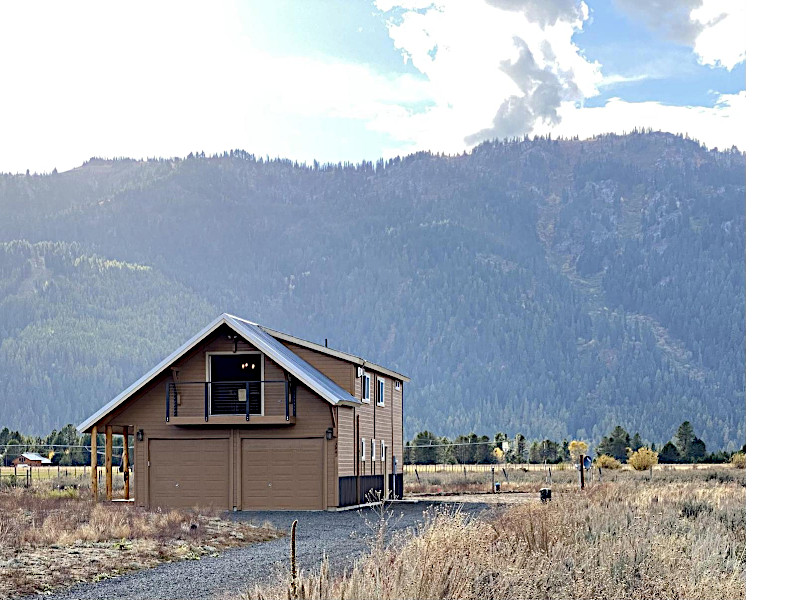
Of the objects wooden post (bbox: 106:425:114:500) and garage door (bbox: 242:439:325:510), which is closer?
garage door (bbox: 242:439:325:510)

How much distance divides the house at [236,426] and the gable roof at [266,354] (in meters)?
0.04

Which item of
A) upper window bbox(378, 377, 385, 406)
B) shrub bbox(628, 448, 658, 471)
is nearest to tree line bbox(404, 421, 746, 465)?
shrub bbox(628, 448, 658, 471)

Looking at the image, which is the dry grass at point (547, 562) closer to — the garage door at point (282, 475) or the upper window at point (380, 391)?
the garage door at point (282, 475)

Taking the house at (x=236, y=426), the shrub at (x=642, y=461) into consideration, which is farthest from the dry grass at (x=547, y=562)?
the shrub at (x=642, y=461)

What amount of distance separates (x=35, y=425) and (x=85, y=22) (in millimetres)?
172942

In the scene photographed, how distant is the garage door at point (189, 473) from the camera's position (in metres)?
29.2

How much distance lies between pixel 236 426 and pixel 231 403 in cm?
69

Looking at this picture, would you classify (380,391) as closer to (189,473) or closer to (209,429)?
(209,429)

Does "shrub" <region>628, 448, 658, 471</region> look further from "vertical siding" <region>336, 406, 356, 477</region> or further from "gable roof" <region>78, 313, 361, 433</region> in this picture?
"gable roof" <region>78, 313, 361, 433</region>

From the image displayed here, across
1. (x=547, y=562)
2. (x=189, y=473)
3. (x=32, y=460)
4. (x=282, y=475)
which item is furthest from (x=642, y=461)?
(x=32, y=460)

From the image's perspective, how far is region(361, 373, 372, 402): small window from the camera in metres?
32.4

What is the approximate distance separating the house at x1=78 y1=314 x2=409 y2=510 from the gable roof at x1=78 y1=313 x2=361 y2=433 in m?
0.04

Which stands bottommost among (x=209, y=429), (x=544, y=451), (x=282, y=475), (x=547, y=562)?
(x=544, y=451)

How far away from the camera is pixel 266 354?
1121 inches
